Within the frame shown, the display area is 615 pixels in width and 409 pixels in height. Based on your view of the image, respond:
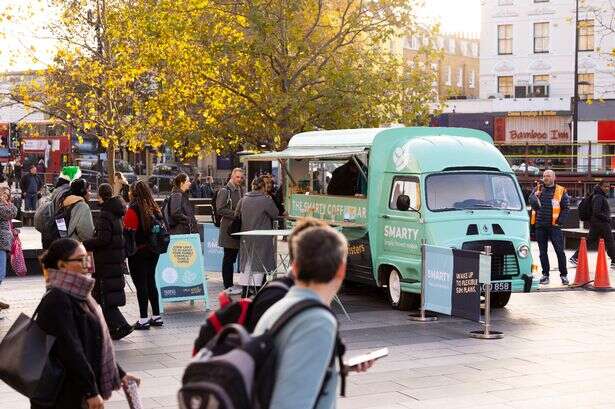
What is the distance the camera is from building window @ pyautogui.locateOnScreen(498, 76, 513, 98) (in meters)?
62.6

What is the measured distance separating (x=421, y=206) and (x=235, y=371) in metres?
11.0

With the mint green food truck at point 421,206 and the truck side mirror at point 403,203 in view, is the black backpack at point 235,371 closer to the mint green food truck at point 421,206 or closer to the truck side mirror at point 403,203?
the mint green food truck at point 421,206

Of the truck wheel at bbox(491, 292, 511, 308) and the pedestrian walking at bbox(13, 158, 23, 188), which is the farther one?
the pedestrian walking at bbox(13, 158, 23, 188)

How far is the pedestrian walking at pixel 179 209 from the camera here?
14.4 meters

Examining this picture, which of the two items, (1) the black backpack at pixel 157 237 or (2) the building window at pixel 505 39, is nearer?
(1) the black backpack at pixel 157 237

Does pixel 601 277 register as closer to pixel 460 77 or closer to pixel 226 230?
pixel 226 230

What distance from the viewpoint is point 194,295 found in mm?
14078

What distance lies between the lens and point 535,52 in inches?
2429

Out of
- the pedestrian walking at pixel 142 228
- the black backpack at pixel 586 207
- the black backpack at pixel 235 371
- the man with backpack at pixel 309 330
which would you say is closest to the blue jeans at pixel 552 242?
the black backpack at pixel 586 207

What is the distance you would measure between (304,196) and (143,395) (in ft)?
29.0

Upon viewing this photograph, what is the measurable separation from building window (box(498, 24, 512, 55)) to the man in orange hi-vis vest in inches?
1827

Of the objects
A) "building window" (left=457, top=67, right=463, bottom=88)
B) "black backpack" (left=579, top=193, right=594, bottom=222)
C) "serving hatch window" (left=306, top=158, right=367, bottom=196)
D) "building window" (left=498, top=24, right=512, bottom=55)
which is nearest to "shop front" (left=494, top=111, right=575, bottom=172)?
"building window" (left=498, top=24, right=512, bottom=55)

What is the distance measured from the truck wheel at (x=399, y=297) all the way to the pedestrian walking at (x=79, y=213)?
4750 mm

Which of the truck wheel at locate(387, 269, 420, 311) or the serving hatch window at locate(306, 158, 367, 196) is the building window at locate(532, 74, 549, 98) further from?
the truck wheel at locate(387, 269, 420, 311)
